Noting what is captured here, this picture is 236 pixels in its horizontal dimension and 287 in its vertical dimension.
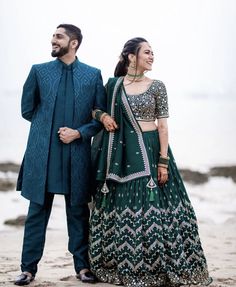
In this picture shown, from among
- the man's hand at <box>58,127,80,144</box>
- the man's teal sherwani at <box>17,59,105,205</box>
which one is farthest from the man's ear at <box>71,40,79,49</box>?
the man's hand at <box>58,127,80,144</box>

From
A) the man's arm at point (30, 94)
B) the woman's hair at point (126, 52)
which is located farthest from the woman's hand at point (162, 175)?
the man's arm at point (30, 94)

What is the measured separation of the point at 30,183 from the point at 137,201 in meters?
0.63

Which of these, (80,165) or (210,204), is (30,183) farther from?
(210,204)

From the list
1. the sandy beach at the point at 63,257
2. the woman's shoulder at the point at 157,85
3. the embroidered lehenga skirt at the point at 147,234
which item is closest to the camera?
the embroidered lehenga skirt at the point at 147,234

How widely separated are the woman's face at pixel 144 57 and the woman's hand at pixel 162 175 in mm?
597

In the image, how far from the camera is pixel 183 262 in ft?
11.8

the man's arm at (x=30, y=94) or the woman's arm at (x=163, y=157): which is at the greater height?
the man's arm at (x=30, y=94)

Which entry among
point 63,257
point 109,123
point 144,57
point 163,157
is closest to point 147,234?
point 163,157

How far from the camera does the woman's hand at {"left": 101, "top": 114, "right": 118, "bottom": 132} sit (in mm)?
3631

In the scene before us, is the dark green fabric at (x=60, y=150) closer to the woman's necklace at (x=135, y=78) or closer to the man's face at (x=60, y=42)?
the man's face at (x=60, y=42)

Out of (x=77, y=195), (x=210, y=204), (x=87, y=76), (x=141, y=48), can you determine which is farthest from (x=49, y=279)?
(x=210, y=204)

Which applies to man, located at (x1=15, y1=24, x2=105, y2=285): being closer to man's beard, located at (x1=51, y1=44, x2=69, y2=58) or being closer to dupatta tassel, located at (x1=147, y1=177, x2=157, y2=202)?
man's beard, located at (x1=51, y1=44, x2=69, y2=58)

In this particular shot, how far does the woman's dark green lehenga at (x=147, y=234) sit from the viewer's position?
3553 mm

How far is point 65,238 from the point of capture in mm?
6648
